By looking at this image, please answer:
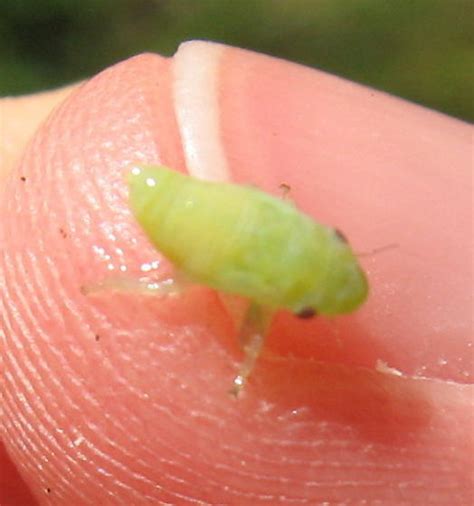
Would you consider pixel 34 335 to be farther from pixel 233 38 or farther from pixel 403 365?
pixel 233 38

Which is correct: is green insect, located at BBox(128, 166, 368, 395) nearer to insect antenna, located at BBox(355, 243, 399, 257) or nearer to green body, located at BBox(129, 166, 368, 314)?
green body, located at BBox(129, 166, 368, 314)

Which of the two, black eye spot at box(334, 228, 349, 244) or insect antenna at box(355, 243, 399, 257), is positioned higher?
black eye spot at box(334, 228, 349, 244)

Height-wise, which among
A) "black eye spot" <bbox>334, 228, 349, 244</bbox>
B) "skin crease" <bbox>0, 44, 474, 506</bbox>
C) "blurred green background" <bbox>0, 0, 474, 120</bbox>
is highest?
"black eye spot" <bbox>334, 228, 349, 244</bbox>

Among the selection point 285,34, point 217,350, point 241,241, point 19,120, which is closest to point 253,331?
point 217,350

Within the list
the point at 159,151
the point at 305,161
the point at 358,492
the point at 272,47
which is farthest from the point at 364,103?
the point at 272,47

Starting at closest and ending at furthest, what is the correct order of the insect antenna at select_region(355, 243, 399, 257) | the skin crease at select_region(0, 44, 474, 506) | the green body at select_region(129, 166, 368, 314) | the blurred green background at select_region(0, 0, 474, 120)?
the green body at select_region(129, 166, 368, 314) → the skin crease at select_region(0, 44, 474, 506) → the insect antenna at select_region(355, 243, 399, 257) → the blurred green background at select_region(0, 0, 474, 120)

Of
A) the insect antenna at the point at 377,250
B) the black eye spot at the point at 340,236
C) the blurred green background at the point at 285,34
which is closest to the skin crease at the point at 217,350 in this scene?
the insect antenna at the point at 377,250

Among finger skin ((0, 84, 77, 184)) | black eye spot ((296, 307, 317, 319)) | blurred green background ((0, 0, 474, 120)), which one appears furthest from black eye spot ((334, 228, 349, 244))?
blurred green background ((0, 0, 474, 120))

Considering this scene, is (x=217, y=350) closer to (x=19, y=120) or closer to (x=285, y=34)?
(x=19, y=120)
